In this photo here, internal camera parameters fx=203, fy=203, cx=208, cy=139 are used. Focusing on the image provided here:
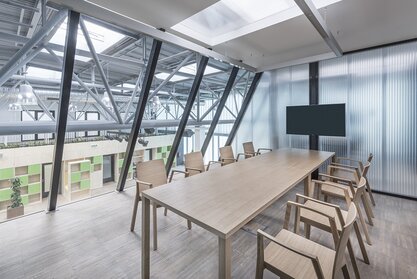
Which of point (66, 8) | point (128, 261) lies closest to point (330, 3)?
point (66, 8)

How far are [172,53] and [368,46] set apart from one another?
12.2ft

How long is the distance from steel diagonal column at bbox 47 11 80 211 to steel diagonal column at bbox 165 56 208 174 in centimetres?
202

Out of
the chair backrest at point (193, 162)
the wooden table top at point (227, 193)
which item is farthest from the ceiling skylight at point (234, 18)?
the wooden table top at point (227, 193)

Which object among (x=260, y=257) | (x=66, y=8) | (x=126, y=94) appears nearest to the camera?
(x=260, y=257)

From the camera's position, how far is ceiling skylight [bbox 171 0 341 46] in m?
2.73

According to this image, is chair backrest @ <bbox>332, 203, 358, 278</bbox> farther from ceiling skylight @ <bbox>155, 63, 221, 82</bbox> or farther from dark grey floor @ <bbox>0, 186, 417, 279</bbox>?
ceiling skylight @ <bbox>155, 63, 221, 82</bbox>

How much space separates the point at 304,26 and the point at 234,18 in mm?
1052

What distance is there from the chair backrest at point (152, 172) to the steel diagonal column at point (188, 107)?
5.11ft

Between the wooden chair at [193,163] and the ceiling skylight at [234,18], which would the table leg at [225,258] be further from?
the ceiling skylight at [234,18]

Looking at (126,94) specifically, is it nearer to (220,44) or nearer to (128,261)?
(220,44)

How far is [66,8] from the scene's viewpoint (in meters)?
2.21

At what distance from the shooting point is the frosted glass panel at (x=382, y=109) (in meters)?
3.57

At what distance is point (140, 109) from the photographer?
3.39m

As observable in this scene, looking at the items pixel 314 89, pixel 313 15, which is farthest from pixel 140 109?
pixel 314 89
